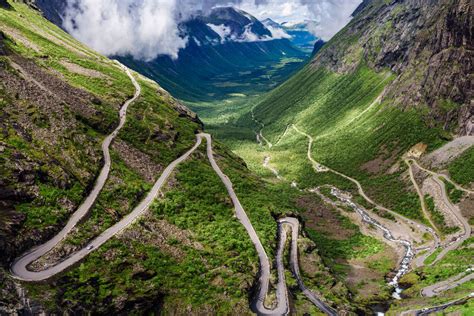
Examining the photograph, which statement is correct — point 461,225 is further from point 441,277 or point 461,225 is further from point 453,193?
point 441,277

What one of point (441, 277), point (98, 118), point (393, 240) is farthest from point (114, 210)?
point (393, 240)

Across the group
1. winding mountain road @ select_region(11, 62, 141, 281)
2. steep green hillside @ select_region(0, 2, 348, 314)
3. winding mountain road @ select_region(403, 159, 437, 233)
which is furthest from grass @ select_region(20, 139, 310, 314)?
winding mountain road @ select_region(403, 159, 437, 233)

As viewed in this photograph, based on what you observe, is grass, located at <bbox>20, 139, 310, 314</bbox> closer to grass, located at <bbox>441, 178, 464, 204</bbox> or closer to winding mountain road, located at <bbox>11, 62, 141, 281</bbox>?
winding mountain road, located at <bbox>11, 62, 141, 281</bbox>

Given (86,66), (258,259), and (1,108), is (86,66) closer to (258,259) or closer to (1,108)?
(1,108)

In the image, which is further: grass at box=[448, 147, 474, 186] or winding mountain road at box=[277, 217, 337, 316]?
grass at box=[448, 147, 474, 186]

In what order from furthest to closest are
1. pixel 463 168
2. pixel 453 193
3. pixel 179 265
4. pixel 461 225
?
pixel 463 168 → pixel 453 193 → pixel 461 225 → pixel 179 265

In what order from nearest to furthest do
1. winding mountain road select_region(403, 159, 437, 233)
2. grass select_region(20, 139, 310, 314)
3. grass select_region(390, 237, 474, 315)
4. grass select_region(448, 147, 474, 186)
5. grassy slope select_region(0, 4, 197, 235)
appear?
grass select_region(20, 139, 310, 314), grass select_region(390, 237, 474, 315), grassy slope select_region(0, 4, 197, 235), winding mountain road select_region(403, 159, 437, 233), grass select_region(448, 147, 474, 186)

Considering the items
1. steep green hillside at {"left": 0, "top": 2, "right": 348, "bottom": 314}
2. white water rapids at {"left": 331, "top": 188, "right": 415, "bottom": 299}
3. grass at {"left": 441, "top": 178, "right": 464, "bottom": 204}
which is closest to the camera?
steep green hillside at {"left": 0, "top": 2, "right": 348, "bottom": 314}

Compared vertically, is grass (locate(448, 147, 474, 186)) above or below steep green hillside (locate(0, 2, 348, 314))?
above

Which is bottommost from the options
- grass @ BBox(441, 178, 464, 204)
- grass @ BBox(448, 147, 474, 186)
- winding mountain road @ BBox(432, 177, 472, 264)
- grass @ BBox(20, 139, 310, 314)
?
grass @ BBox(20, 139, 310, 314)

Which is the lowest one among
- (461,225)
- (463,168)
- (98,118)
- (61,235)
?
(61,235)

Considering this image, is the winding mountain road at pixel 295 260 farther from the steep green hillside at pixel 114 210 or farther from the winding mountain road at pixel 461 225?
the winding mountain road at pixel 461 225
